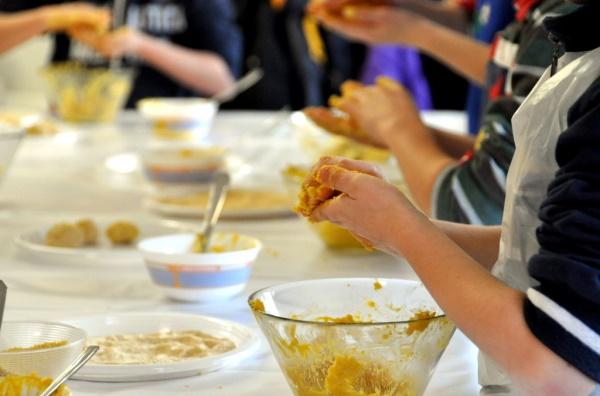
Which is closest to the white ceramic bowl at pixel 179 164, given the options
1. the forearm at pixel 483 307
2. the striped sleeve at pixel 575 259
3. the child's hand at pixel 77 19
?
the child's hand at pixel 77 19

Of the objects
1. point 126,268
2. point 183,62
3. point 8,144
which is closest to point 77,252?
point 126,268

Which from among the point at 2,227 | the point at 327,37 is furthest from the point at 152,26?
the point at 2,227

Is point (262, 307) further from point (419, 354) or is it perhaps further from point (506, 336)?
point (506, 336)

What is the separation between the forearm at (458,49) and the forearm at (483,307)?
45.8 inches

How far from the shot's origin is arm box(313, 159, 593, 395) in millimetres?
775

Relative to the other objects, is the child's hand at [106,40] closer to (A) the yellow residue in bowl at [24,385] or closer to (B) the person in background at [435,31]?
(B) the person in background at [435,31]

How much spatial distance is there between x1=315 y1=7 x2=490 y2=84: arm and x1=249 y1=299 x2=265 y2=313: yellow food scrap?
1.10 metres

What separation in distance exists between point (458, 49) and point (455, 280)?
121 centimetres

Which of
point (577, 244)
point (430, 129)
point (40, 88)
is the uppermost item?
point (577, 244)

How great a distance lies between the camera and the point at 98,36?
10.6 feet

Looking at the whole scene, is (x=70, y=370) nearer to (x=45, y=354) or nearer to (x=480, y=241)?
(x=45, y=354)

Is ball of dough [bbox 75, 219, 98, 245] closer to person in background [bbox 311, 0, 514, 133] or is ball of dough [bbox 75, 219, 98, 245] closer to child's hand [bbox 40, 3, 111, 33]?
person in background [bbox 311, 0, 514, 133]

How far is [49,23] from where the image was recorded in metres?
3.17

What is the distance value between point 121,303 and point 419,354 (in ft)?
1.82
